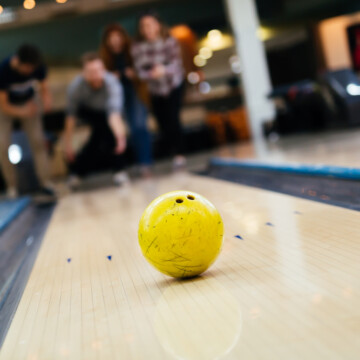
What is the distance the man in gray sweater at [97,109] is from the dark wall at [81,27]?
4.86m

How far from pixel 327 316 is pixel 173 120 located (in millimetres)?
4739

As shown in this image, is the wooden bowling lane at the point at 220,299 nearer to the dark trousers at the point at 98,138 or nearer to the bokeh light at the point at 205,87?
the dark trousers at the point at 98,138

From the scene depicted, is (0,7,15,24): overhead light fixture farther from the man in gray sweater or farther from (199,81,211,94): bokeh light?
the man in gray sweater

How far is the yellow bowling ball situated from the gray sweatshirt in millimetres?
3646

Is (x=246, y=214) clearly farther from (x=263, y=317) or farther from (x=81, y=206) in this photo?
(x=81, y=206)

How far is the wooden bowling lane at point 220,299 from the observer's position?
107 cm

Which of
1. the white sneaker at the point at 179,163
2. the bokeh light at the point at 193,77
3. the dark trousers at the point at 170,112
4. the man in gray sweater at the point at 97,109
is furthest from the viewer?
the bokeh light at the point at 193,77

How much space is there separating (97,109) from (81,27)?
5359mm

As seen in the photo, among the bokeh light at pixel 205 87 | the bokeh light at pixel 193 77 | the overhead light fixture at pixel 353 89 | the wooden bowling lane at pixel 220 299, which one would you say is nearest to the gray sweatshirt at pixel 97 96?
the overhead light fixture at pixel 353 89

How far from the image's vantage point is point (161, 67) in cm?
564

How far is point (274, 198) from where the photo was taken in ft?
9.43

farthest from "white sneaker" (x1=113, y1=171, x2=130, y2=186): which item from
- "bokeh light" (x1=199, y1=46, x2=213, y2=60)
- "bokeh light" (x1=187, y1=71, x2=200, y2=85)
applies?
"bokeh light" (x1=199, y1=46, x2=213, y2=60)

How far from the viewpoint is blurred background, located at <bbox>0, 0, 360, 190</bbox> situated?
8727 mm

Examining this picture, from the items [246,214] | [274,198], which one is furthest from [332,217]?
[274,198]
